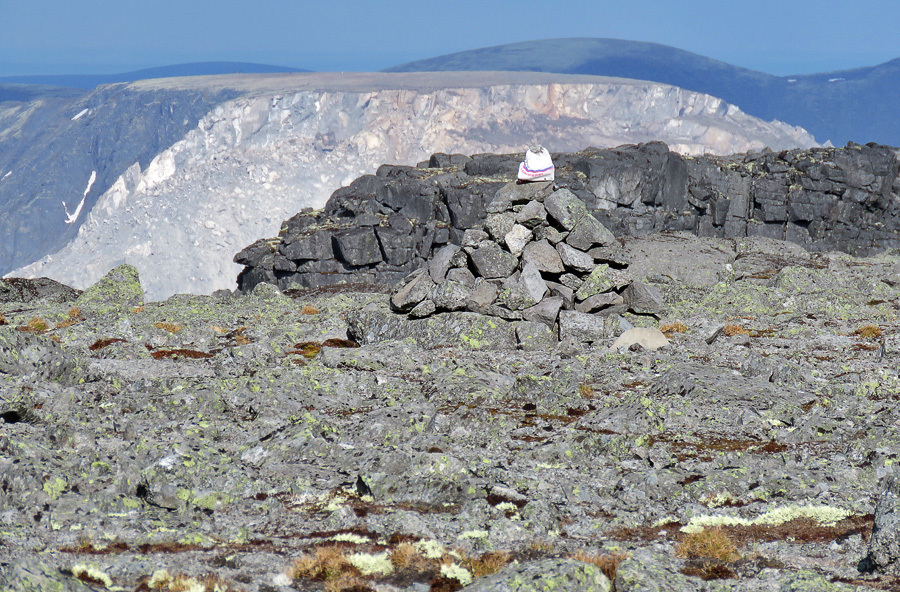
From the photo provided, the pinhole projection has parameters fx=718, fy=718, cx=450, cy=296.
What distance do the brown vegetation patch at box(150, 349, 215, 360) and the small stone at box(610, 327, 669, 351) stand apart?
1825 centimetres

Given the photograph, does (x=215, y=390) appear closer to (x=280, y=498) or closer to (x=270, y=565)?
(x=280, y=498)

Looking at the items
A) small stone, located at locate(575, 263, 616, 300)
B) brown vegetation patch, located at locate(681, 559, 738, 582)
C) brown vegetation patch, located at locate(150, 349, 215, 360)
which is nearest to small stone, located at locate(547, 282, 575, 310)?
small stone, located at locate(575, 263, 616, 300)

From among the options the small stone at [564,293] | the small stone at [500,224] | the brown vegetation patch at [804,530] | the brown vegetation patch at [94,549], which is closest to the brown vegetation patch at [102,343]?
the small stone at [500,224]

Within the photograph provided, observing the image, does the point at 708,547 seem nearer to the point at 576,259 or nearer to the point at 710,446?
the point at 710,446

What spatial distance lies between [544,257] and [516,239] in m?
1.72

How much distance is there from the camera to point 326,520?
13953 millimetres

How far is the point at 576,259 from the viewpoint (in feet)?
120

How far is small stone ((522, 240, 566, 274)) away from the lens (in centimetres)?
3681

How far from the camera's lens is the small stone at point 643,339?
3247cm

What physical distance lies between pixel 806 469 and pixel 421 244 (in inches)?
4048

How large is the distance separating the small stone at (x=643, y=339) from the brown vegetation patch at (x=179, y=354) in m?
18.3

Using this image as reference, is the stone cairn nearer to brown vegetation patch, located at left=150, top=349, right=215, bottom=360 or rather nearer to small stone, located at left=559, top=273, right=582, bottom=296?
small stone, located at left=559, top=273, right=582, bottom=296

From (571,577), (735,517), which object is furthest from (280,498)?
(735,517)

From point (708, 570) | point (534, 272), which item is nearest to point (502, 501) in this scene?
point (708, 570)
